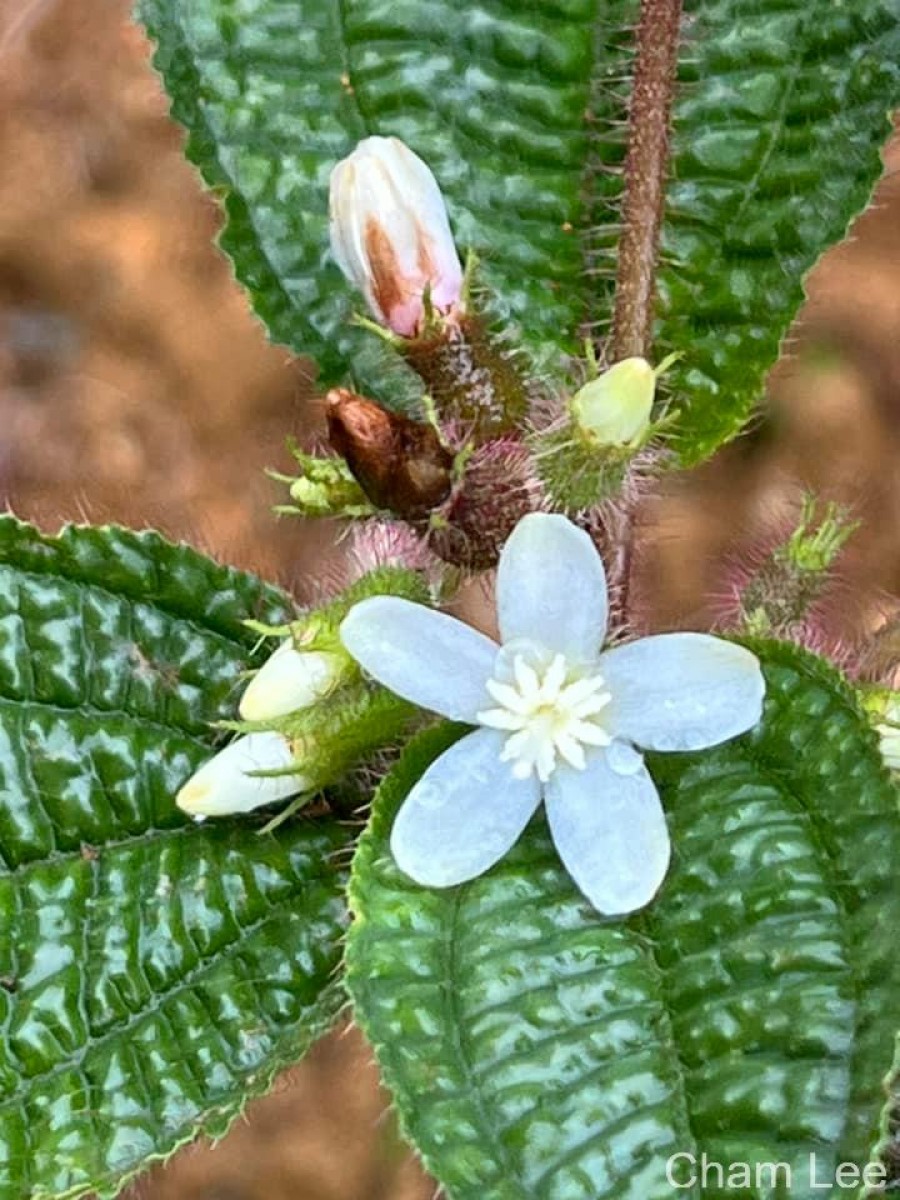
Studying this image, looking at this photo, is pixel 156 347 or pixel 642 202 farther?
pixel 156 347

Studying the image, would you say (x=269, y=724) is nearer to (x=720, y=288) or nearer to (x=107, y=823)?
(x=107, y=823)

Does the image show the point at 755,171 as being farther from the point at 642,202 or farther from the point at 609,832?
the point at 609,832

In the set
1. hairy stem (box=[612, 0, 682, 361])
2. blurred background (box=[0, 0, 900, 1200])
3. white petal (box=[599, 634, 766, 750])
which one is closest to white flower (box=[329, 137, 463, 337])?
hairy stem (box=[612, 0, 682, 361])

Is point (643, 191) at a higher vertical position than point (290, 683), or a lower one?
higher

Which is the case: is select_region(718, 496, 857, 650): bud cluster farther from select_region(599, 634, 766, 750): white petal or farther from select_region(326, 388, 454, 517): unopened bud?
select_region(326, 388, 454, 517): unopened bud

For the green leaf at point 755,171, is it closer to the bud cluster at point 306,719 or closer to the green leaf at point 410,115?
the green leaf at point 410,115

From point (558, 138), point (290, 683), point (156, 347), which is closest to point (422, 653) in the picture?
point (290, 683)
